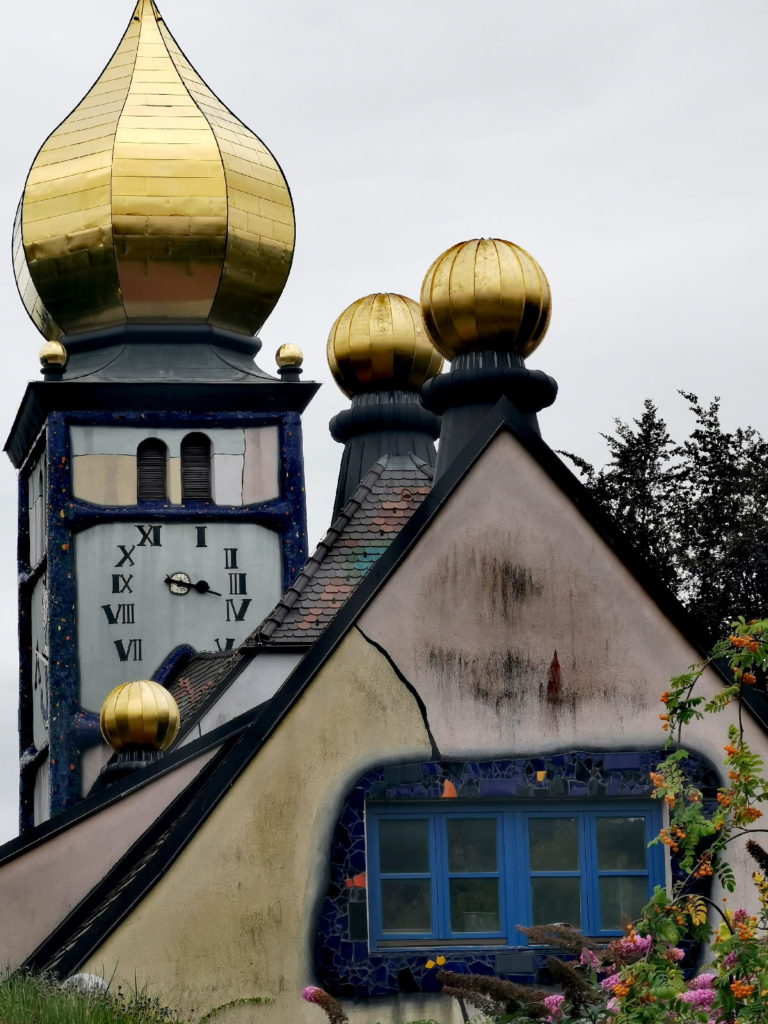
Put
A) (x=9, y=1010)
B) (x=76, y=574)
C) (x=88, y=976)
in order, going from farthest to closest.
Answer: (x=76, y=574)
(x=88, y=976)
(x=9, y=1010)

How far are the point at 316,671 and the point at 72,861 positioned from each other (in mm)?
4121

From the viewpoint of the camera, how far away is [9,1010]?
436 inches

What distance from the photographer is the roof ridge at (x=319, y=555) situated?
16344 mm

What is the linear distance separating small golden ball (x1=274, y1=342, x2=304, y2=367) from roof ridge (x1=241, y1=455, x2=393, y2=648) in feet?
33.6

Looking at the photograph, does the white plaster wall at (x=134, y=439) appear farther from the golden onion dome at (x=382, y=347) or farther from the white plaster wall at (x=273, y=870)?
the white plaster wall at (x=273, y=870)

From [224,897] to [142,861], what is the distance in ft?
4.46

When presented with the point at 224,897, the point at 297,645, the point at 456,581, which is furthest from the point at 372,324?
the point at 224,897

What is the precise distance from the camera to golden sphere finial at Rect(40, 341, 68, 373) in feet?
88.5

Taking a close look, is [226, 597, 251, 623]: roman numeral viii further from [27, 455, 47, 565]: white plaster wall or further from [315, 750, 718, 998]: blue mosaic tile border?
[315, 750, 718, 998]: blue mosaic tile border

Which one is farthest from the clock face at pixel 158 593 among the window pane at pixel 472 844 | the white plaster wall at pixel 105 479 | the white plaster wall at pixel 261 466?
the window pane at pixel 472 844

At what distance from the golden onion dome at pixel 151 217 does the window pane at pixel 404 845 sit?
14.4 meters

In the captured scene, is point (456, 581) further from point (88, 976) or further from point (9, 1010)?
point (9, 1010)

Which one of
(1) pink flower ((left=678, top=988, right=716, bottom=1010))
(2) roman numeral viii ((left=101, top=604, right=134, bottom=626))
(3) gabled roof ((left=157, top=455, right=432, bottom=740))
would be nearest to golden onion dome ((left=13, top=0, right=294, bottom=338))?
(2) roman numeral viii ((left=101, top=604, right=134, bottom=626))

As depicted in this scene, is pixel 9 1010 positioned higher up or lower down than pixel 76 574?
lower down
